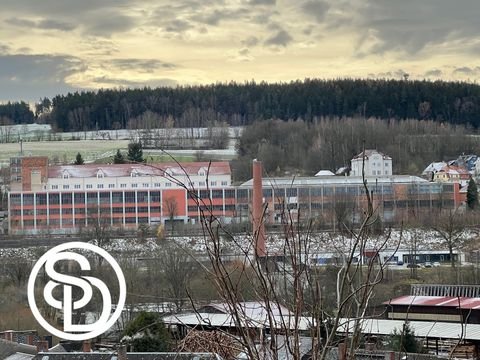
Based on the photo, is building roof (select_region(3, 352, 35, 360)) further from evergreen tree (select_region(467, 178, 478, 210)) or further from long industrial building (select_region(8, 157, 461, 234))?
evergreen tree (select_region(467, 178, 478, 210))

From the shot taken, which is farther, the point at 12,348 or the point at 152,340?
the point at 12,348

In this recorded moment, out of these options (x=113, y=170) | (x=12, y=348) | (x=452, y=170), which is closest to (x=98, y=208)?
(x=113, y=170)

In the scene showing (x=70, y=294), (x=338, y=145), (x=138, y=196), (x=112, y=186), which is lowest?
(x=70, y=294)

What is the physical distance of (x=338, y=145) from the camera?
38.0m

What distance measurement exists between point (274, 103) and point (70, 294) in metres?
43.9

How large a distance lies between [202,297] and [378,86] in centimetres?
4472

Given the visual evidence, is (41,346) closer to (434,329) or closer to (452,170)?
(434,329)

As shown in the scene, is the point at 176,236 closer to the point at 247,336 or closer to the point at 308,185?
the point at 308,185

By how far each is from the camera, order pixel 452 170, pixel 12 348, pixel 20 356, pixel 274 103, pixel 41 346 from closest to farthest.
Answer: pixel 20 356 < pixel 41 346 < pixel 12 348 < pixel 452 170 < pixel 274 103

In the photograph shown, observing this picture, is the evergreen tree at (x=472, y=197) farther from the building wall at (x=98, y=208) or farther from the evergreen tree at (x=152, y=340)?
the evergreen tree at (x=152, y=340)

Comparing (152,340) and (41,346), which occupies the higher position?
(152,340)

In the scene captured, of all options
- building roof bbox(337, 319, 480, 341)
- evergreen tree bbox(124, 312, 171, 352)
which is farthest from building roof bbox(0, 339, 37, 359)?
building roof bbox(337, 319, 480, 341)

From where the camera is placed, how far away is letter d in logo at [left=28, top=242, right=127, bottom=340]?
36.9 ft

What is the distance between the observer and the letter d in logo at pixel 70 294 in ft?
36.9
